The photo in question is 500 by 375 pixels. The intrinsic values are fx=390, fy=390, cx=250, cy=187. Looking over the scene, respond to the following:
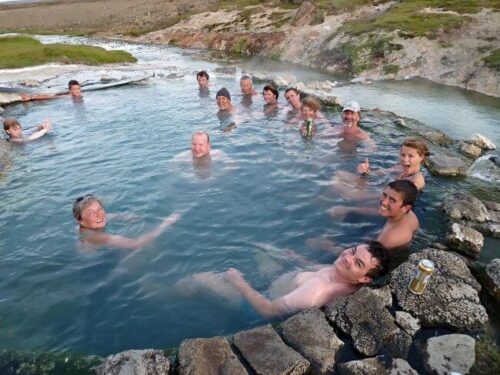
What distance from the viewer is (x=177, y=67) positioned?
95.7 feet

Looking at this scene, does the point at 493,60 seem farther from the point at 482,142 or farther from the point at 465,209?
the point at 465,209

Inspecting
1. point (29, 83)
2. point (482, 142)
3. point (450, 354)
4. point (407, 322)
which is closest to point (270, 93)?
point (482, 142)

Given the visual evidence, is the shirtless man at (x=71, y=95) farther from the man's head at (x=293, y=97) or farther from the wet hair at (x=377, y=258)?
the wet hair at (x=377, y=258)

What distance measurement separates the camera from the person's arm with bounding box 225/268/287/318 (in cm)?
576

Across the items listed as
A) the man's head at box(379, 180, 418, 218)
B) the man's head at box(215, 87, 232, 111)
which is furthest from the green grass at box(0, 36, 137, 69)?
the man's head at box(379, 180, 418, 218)

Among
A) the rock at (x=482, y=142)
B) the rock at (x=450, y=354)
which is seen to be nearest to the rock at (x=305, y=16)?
the rock at (x=482, y=142)

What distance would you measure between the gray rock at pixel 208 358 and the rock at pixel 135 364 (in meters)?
0.22

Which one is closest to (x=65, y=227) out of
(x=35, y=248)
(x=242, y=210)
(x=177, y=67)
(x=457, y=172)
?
(x=35, y=248)

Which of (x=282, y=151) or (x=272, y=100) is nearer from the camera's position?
(x=282, y=151)

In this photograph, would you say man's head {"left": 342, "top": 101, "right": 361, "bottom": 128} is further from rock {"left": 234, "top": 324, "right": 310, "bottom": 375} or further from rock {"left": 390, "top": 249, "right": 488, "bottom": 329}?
rock {"left": 234, "top": 324, "right": 310, "bottom": 375}

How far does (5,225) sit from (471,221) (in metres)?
9.39

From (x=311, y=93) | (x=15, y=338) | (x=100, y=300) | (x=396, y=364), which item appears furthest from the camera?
(x=311, y=93)

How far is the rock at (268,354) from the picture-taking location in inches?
176

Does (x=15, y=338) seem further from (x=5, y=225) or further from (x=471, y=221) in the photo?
(x=471, y=221)
